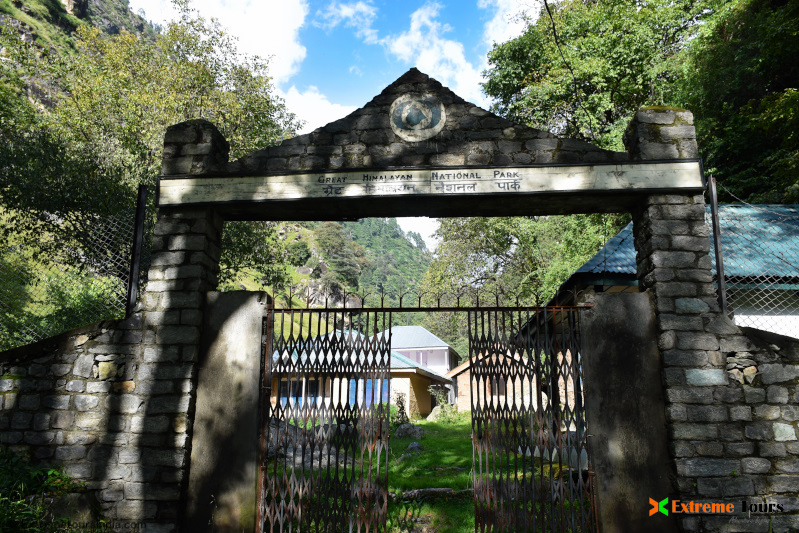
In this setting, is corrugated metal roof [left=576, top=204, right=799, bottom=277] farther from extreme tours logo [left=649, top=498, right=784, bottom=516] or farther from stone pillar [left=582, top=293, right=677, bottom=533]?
extreme tours logo [left=649, top=498, right=784, bottom=516]

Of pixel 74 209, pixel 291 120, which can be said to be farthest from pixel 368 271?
pixel 74 209

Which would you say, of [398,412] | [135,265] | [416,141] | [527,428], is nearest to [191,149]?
[135,265]

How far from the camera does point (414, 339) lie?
1487 inches

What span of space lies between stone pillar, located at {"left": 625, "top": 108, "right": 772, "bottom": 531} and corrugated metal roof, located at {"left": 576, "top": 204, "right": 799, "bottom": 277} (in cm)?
255

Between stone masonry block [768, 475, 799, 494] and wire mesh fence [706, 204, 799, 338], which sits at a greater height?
wire mesh fence [706, 204, 799, 338]

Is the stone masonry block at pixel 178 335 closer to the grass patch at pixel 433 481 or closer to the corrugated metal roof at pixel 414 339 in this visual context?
the grass patch at pixel 433 481

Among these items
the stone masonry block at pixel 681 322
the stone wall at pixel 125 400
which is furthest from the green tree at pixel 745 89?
the stone wall at pixel 125 400

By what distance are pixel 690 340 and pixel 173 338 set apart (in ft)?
16.7

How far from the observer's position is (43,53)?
1806 centimetres

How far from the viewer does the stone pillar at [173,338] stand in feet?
16.1

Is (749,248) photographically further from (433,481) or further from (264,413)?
(264,413)

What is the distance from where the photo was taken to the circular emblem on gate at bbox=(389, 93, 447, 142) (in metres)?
5.57

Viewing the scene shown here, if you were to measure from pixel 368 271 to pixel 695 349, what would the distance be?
80112 mm

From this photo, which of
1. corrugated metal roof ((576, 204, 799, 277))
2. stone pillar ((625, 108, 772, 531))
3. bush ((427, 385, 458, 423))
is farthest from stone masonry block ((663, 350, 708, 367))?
bush ((427, 385, 458, 423))
